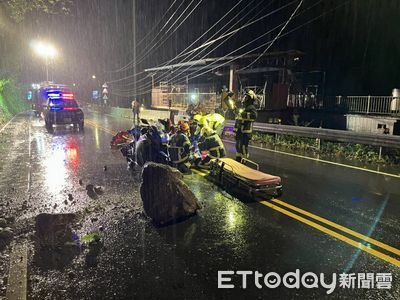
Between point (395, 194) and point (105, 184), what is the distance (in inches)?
253

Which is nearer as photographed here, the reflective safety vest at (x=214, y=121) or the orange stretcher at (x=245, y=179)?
the orange stretcher at (x=245, y=179)

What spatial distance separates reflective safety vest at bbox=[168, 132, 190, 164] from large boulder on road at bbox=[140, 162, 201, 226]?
3.18m

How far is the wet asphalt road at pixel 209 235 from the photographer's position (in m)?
3.59

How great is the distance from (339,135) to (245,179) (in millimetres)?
7109

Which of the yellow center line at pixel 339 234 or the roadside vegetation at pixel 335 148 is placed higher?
the roadside vegetation at pixel 335 148

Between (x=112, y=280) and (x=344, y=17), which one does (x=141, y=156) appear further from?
(x=344, y=17)

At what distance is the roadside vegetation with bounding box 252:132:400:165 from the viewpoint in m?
11.1

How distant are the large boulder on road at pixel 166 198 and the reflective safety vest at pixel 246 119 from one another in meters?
4.57

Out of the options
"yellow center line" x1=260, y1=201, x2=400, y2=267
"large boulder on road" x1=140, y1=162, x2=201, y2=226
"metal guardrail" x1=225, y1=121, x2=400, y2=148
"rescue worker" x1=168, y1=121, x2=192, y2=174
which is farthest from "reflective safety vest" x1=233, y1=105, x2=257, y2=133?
"large boulder on road" x1=140, y1=162, x2=201, y2=226

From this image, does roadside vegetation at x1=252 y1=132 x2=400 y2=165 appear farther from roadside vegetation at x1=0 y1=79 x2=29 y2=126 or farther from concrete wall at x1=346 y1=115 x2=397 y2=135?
roadside vegetation at x1=0 y1=79 x2=29 y2=126

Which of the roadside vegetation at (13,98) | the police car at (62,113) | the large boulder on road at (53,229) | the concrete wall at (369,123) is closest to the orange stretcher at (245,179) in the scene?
the large boulder on road at (53,229)

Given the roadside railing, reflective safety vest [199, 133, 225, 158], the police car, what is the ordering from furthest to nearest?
the police car, the roadside railing, reflective safety vest [199, 133, 225, 158]

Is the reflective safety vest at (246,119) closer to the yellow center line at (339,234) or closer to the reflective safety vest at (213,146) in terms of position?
the reflective safety vest at (213,146)

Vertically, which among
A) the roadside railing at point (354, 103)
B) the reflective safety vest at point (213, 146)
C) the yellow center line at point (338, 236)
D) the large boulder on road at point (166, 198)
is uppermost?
the roadside railing at point (354, 103)
